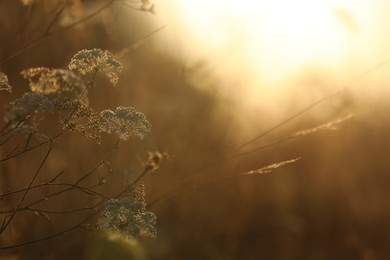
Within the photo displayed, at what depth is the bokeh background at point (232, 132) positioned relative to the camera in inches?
143

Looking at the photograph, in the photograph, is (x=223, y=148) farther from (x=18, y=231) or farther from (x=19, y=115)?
(x=19, y=115)

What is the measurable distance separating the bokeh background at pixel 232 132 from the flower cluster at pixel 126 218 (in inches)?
53.6

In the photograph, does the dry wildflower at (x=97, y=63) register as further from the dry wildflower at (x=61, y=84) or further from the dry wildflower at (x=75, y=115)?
the dry wildflower at (x=61, y=84)

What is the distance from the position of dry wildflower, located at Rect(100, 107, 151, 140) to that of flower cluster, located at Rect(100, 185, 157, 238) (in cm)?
22

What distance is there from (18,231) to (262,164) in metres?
2.51

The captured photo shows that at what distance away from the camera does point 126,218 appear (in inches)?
68.4

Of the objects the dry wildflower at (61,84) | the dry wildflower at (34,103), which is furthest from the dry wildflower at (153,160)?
the dry wildflower at (61,84)

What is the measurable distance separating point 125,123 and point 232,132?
10.5ft

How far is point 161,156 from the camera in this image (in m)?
2.18

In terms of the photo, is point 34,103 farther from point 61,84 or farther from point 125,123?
point 125,123

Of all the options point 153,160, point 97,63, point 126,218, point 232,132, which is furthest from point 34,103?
point 232,132

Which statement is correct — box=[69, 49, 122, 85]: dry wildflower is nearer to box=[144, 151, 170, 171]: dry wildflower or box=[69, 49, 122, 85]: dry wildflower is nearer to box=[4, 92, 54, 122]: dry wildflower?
box=[4, 92, 54, 122]: dry wildflower

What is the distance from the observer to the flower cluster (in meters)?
1.74

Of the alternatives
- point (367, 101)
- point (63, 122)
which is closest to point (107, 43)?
point (367, 101)
